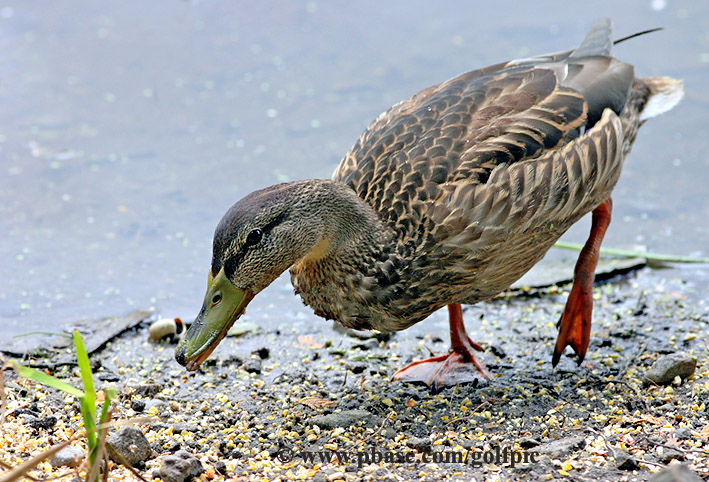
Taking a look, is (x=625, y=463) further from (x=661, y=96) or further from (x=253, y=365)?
(x=661, y=96)

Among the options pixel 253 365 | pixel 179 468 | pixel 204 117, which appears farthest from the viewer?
pixel 204 117

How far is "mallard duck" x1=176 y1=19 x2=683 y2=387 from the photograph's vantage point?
12.6 ft

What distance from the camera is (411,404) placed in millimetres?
4250

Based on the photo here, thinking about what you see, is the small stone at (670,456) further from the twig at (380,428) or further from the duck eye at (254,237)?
the duck eye at (254,237)

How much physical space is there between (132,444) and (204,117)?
4782 millimetres

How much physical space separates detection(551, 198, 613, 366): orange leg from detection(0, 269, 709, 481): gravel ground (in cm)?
14

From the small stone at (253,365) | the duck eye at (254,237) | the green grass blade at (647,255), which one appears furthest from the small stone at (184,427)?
the green grass blade at (647,255)

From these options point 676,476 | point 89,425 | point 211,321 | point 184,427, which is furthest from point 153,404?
point 676,476

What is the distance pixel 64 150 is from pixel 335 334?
346 cm

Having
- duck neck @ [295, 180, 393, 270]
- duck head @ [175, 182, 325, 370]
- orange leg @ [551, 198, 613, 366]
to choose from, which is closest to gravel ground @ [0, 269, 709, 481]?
orange leg @ [551, 198, 613, 366]

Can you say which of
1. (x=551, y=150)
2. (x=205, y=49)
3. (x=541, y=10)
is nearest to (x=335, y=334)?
(x=551, y=150)

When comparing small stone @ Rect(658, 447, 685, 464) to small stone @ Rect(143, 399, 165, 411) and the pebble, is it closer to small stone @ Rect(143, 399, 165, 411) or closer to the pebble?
the pebble

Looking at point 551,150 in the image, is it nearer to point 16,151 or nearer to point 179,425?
point 179,425

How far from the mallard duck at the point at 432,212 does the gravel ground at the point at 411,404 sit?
1.00 feet
